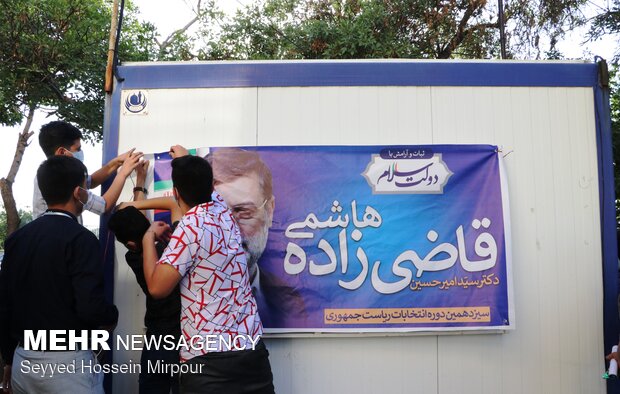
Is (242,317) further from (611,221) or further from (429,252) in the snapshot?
(611,221)

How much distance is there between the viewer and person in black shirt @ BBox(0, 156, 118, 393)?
2316mm

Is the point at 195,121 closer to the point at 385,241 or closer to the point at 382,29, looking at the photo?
the point at 385,241

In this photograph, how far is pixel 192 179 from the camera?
2.50 metres

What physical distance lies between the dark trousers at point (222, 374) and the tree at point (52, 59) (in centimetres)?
655

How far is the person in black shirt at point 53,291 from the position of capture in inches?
91.2

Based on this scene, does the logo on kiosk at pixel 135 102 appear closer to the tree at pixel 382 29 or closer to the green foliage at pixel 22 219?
the tree at pixel 382 29

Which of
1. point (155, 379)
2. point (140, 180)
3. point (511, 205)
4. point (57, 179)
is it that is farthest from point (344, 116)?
point (155, 379)

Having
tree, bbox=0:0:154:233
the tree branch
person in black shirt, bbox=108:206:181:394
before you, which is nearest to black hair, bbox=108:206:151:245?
person in black shirt, bbox=108:206:181:394

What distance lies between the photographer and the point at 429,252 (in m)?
3.28

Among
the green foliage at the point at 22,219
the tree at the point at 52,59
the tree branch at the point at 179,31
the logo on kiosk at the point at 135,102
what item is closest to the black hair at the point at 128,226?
the logo on kiosk at the point at 135,102

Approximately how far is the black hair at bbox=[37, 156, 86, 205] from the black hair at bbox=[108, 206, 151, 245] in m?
0.34

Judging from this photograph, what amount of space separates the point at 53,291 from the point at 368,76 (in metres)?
2.24

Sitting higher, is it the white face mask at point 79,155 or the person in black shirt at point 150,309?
the white face mask at point 79,155

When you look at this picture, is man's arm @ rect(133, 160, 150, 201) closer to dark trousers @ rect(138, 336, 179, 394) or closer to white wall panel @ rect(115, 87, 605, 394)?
white wall panel @ rect(115, 87, 605, 394)
